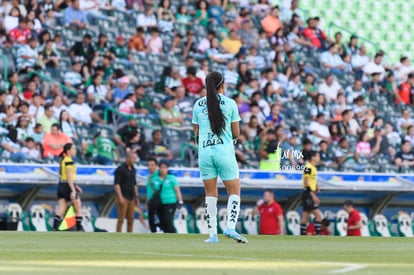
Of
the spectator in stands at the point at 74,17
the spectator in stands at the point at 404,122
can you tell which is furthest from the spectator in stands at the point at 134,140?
the spectator in stands at the point at 404,122

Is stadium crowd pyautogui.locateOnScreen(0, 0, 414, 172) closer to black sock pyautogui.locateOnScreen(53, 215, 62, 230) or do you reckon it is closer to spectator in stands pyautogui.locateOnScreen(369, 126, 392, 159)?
spectator in stands pyautogui.locateOnScreen(369, 126, 392, 159)

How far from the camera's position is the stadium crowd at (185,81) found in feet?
78.6

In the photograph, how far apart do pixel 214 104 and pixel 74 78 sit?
10962 millimetres

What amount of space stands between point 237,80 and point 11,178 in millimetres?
7467

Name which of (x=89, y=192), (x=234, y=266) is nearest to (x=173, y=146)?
(x=89, y=192)

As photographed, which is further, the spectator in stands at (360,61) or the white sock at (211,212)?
the spectator in stands at (360,61)

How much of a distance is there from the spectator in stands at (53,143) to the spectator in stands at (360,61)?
10.7m

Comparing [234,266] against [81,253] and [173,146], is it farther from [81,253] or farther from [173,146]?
[173,146]

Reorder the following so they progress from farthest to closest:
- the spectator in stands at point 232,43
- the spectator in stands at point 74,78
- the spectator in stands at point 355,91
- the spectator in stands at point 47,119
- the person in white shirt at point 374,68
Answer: the person in white shirt at point 374,68 → the spectator in stands at point 355,91 → the spectator in stands at point 232,43 → the spectator in stands at point 74,78 → the spectator in stands at point 47,119

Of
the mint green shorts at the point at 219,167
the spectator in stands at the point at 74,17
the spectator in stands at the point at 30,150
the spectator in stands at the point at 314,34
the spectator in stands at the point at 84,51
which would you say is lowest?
the mint green shorts at the point at 219,167

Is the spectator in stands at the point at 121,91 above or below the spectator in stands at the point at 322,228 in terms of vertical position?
above

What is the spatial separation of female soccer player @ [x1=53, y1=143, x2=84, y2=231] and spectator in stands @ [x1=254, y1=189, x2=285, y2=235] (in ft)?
13.0

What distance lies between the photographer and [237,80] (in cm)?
2794

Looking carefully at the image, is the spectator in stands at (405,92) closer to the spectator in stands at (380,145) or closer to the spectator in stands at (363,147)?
the spectator in stands at (380,145)
